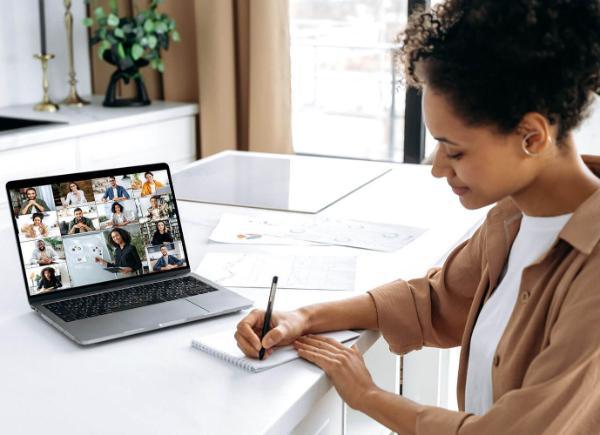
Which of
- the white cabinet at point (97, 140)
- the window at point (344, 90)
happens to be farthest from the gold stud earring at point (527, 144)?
the window at point (344, 90)

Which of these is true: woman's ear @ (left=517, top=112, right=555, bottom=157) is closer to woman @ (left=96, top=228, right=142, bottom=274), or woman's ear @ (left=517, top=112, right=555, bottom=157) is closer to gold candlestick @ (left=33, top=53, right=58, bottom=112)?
woman @ (left=96, top=228, right=142, bottom=274)

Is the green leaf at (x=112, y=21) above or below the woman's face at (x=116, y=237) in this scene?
above

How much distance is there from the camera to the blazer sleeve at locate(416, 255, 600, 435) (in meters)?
0.88

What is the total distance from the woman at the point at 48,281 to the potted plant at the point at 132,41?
201 centimetres

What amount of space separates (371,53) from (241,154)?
2624 mm

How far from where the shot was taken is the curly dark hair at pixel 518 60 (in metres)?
0.91

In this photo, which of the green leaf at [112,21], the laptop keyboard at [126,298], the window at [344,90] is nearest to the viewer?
the laptop keyboard at [126,298]

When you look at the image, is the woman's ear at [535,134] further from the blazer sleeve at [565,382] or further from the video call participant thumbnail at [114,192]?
the video call participant thumbnail at [114,192]

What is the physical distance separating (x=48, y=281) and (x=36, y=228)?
8 cm

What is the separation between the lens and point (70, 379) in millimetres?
1053

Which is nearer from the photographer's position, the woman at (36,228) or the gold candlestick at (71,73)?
the woman at (36,228)

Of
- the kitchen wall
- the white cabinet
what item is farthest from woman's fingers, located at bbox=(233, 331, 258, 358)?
the kitchen wall

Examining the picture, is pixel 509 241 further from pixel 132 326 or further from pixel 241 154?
pixel 241 154

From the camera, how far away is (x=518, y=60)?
0.91 metres
